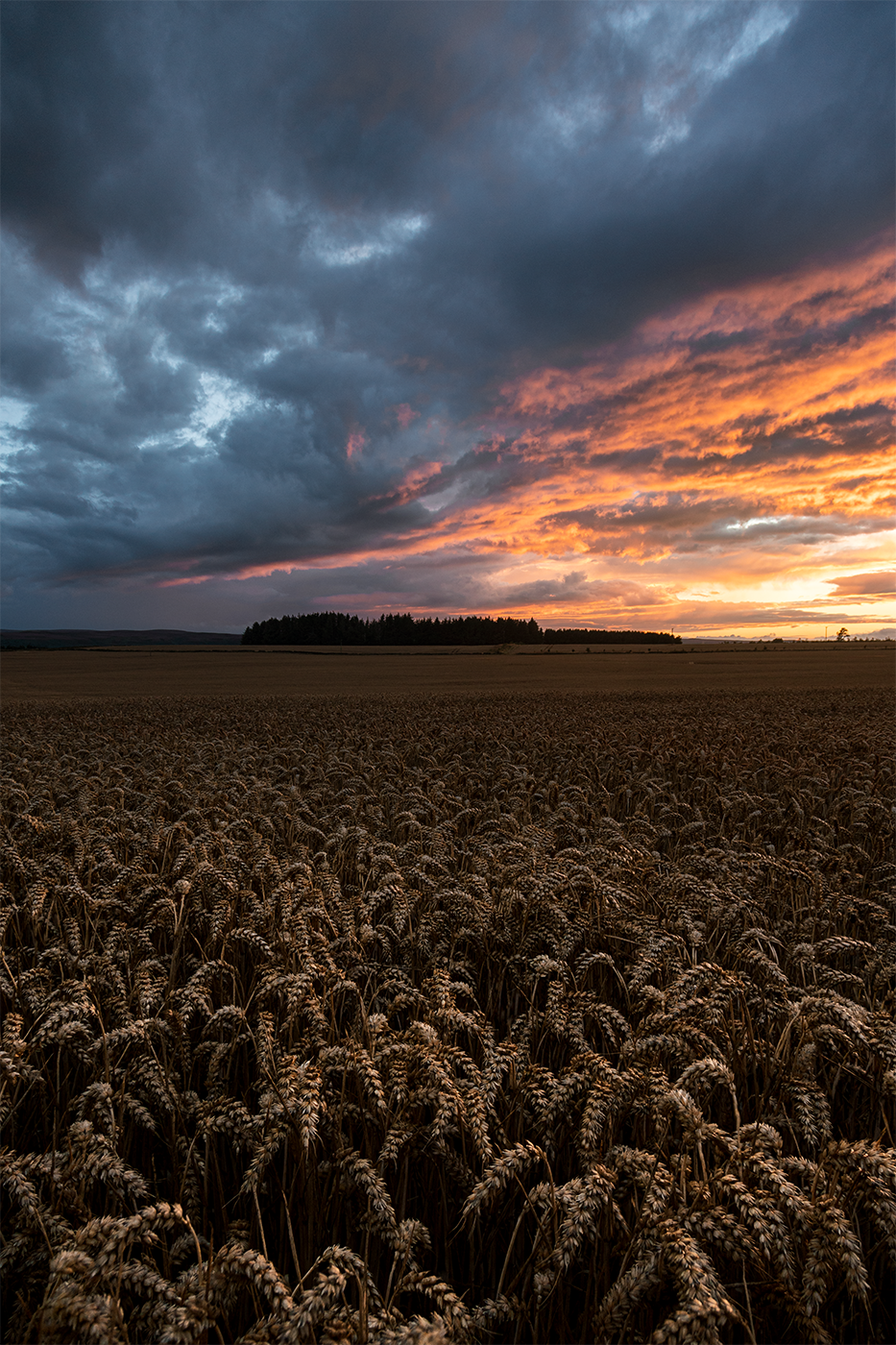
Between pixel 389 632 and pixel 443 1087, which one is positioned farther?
pixel 389 632

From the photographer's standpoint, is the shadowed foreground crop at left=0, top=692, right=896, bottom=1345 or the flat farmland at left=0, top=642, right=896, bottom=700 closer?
the shadowed foreground crop at left=0, top=692, right=896, bottom=1345

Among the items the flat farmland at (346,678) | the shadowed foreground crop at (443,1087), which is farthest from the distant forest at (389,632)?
the shadowed foreground crop at (443,1087)

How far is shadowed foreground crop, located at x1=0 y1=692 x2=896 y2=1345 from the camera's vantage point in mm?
2281

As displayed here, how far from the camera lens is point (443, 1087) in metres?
3.11

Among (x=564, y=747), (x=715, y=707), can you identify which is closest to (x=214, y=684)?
(x=715, y=707)

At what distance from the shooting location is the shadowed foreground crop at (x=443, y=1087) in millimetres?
2281

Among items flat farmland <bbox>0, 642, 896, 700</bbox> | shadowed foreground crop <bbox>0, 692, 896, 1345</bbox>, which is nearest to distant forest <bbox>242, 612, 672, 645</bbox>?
flat farmland <bbox>0, 642, 896, 700</bbox>

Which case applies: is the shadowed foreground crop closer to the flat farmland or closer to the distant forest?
the flat farmland

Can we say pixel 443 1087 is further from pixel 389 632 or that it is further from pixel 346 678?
pixel 389 632

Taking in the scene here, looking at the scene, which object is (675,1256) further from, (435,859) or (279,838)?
(279,838)

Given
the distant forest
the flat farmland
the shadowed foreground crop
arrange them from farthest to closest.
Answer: the distant forest → the flat farmland → the shadowed foreground crop

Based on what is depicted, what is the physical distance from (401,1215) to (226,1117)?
995mm

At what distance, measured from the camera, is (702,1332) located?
1829mm

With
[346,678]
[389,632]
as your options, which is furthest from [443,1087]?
[389,632]
